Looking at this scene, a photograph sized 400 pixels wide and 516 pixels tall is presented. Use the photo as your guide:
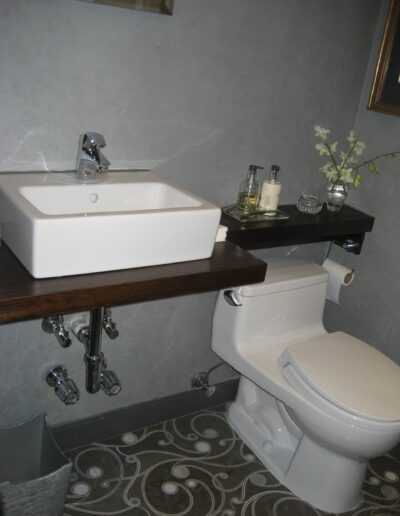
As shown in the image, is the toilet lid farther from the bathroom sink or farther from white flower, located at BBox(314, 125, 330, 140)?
white flower, located at BBox(314, 125, 330, 140)

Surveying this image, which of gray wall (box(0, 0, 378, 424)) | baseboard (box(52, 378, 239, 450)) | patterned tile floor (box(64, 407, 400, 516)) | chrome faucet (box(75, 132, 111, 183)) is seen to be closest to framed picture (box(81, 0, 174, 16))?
gray wall (box(0, 0, 378, 424))

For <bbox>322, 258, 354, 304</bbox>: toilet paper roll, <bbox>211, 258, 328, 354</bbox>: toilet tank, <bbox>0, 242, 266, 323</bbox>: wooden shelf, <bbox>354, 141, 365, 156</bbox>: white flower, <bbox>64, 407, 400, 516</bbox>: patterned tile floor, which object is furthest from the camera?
<bbox>322, 258, 354, 304</bbox>: toilet paper roll

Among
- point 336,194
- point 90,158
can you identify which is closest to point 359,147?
point 336,194

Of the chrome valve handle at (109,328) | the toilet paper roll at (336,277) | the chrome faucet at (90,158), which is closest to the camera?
the chrome faucet at (90,158)

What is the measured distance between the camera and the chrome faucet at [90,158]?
1369mm

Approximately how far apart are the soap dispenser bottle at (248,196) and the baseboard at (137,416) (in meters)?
0.81

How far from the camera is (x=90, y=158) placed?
1398 mm

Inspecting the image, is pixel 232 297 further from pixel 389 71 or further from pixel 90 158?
pixel 389 71

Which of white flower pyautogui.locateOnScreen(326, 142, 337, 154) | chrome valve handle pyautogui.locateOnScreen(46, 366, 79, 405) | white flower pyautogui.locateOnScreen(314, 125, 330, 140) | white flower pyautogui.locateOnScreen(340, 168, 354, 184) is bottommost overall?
chrome valve handle pyautogui.locateOnScreen(46, 366, 79, 405)

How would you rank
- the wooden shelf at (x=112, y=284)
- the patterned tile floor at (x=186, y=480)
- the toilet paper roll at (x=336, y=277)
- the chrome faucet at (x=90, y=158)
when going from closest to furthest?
the wooden shelf at (x=112, y=284), the chrome faucet at (x=90, y=158), the patterned tile floor at (x=186, y=480), the toilet paper roll at (x=336, y=277)

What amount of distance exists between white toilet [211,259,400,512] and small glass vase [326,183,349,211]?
0.84 feet

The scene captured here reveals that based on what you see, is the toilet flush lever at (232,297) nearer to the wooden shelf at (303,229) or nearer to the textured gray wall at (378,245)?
the wooden shelf at (303,229)

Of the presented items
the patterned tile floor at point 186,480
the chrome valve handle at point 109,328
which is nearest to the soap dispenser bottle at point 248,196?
the chrome valve handle at point 109,328

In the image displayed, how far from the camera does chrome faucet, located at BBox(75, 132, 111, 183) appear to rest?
137 cm
